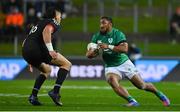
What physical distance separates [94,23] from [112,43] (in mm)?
16678

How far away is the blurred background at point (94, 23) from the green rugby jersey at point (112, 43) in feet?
42.8

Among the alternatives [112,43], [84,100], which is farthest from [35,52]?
[84,100]

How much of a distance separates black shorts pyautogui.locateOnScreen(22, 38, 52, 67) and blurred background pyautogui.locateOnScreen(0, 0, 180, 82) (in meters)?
12.9

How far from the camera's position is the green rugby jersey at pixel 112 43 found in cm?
1515

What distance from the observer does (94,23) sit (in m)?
31.8

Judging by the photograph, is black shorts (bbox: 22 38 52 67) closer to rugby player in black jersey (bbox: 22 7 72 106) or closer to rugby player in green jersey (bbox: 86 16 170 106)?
rugby player in black jersey (bbox: 22 7 72 106)

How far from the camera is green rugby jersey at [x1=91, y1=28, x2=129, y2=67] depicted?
15.1m

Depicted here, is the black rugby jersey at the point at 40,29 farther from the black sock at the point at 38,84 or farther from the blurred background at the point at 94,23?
the blurred background at the point at 94,23

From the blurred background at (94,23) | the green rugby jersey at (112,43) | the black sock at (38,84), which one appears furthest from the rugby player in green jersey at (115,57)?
the blurred background at (94,23)

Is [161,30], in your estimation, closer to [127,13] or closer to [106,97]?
[127,13]

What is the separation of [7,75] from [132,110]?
559 inches

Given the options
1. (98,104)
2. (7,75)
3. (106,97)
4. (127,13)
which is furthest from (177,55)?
(98,104)

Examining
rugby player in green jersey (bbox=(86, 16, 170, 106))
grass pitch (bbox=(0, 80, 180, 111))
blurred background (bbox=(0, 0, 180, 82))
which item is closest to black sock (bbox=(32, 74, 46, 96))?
grass pitch (bbox=(0, 80, 180, 111))

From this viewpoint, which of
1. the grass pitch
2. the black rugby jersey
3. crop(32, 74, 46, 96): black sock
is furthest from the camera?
crop(32, 74, 46, 96): black sock
